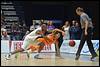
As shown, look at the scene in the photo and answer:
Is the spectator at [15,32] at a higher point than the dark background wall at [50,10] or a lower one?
lower

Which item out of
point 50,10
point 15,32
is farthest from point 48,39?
point 50,10

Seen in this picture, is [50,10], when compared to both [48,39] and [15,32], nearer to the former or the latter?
[15,32]

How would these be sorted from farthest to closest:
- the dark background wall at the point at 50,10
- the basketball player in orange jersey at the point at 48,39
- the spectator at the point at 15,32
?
the dark background wall at the point at 50,10 → the spectator at the point at 15,32 → the basketball player in orange jersey at the point at 48,39

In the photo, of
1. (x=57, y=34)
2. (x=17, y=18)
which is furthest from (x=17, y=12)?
(x=57, y=34)

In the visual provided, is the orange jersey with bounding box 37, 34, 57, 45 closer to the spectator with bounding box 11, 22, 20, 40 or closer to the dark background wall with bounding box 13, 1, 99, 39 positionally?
the spectator with bounding box 11, 22, 20, 40

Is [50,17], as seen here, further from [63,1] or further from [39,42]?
[39,42]

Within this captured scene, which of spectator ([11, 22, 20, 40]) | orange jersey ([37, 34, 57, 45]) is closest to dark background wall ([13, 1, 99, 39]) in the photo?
spectator ([11, 22, 20, 40])

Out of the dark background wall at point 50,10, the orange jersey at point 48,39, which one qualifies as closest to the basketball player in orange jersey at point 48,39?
the orange jersey at point 48,39

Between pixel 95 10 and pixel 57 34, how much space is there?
11.4 metres

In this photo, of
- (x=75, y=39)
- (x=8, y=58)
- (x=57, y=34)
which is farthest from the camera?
(x=75, y=39)

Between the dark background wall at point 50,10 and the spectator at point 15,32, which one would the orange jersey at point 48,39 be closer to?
the spectator at point 15,32

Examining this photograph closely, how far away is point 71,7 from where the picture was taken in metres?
25.6

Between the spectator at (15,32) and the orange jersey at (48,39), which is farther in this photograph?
the spectator at (15,32)

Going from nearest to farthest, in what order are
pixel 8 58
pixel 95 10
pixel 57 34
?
pixel 8 58 → pixel 57 34 → pixel 95 10
